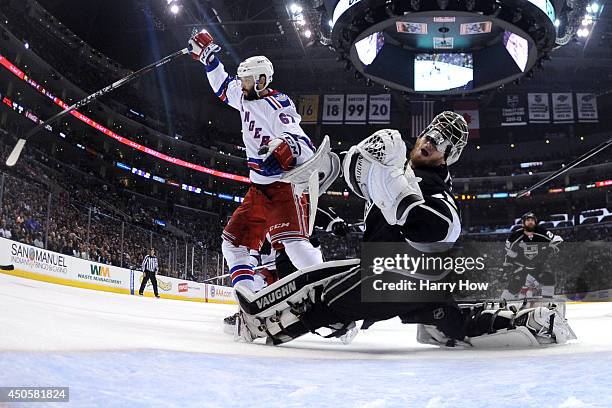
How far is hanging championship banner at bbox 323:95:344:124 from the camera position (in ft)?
77.6

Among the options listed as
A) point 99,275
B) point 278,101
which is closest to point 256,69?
point 278,101

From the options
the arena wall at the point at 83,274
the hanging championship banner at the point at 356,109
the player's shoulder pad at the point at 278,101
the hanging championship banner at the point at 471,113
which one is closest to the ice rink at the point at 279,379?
the player's shoulder pad at the point at 278,101

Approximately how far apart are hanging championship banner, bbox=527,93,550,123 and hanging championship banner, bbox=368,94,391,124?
19.4 feet

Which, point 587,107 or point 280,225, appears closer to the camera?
point 280,225

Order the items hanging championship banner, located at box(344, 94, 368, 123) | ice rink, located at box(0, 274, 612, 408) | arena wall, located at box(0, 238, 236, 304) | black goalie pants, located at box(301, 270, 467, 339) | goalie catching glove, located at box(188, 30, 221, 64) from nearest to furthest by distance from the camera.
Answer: ice rink, located at box(0, 274, 612, 408)
black goalie pants, located at box(301, 270, 467, 339)
goalie catching glove, located at box(188, 30, 221, 64)
arena wall, located at box(0, 238, 236, 304)
hanging championship banner, located at box(344, 94, 368, 123)

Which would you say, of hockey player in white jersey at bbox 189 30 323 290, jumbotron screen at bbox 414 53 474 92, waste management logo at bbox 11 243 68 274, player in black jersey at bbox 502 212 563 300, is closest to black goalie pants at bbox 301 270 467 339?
hockey player in white jersey at bbox 189 30 323 290

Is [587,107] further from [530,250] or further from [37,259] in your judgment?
[37,259]

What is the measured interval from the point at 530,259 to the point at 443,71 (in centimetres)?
923

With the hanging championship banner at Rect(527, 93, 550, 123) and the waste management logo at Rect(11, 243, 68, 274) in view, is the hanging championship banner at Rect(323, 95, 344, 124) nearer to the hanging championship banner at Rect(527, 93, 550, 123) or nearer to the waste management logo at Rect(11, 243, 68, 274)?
the hanging championship banner at Rect(527, 93, 550, 123)

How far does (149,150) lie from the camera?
68.3 feet

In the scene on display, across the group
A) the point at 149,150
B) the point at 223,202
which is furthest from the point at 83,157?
the point at 223,202

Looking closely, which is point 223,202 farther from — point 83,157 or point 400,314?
point 400,314

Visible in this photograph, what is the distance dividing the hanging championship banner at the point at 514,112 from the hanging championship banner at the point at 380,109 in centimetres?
503

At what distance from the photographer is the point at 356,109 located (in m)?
23.5
